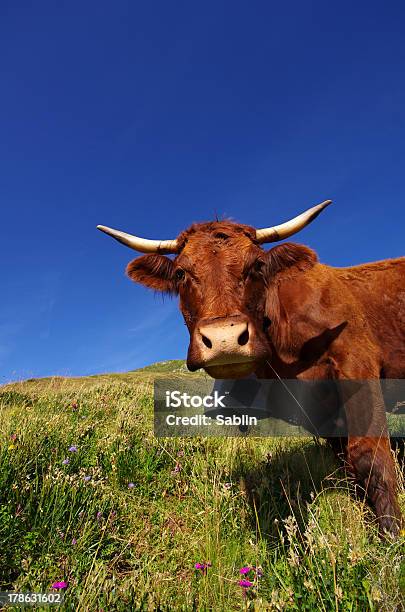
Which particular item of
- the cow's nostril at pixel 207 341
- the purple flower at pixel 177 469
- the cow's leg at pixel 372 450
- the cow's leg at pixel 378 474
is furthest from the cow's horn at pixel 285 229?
the purple flower at pixel 177 469

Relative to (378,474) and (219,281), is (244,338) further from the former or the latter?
(378,474)

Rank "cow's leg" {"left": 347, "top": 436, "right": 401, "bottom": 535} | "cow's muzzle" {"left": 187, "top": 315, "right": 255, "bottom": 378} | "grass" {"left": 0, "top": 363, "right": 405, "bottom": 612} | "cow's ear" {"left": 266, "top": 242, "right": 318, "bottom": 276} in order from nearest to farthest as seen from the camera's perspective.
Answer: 1. "grass" {"left": 0, "top": 363, "right": 405, "bottom": 612}
2. "cow's muzzle" {"left": 187, "top": 315, "right": 255, "bottom": 378}
3. "cow's leg" {"left": 347, "top": 436, "right": 401, "bottom": 535}
4. "cow's ear" {"left": 266, "top": 242, "right": 318, "bottom": 276}

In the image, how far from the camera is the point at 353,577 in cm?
228

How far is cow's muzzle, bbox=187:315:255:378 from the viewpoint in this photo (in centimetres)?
309

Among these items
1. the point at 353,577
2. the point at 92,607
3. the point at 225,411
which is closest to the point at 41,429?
the point at 92,607

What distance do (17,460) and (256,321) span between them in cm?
254

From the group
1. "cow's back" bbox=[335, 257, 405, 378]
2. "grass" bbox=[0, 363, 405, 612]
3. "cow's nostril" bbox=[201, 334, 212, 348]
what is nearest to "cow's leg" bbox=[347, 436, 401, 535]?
"grass" bbox=[0, 363, 405, 612]

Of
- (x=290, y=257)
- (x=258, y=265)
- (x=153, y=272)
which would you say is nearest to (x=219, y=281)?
(x=258, y=265)

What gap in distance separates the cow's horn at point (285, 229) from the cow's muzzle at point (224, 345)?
185 cm

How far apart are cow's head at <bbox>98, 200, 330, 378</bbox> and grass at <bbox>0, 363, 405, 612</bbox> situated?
4.05ft

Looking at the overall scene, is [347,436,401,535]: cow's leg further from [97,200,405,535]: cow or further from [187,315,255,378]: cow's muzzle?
[187,315,255,378]: cow's muzzle

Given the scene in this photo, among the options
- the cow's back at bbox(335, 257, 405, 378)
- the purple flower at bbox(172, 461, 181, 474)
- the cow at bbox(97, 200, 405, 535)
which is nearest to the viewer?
the cow at bbox(97, 200, 405, 535)

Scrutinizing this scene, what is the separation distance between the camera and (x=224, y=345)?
10.0ft

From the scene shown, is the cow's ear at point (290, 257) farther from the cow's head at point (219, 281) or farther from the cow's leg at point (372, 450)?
the cow's leg at point (372, 450)
